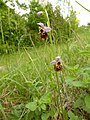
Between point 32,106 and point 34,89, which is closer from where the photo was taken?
point 32,106

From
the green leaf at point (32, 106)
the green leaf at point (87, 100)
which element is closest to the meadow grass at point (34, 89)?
the green leaf at point (32, 106)

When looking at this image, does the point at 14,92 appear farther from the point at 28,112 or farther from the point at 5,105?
the point at 28,112

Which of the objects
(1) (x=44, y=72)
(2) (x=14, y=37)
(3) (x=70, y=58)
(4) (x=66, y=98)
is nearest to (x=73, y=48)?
(3) (x=70, y=58)

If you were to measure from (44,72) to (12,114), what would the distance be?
598 millimetres

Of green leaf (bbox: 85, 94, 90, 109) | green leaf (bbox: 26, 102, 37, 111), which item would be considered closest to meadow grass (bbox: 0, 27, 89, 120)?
green leaf (bbox: 26, 102, 37, 111)

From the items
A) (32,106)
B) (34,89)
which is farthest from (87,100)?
(34,89)

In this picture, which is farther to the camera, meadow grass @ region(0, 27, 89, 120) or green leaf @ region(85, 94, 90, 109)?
meadow grass @ region(0, 27, 89, 120)

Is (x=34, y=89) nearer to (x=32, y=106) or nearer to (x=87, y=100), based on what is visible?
(x=32, y=106)

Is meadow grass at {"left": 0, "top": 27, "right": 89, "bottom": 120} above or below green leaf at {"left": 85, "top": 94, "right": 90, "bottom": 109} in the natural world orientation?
below

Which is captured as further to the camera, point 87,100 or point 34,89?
point 34,89

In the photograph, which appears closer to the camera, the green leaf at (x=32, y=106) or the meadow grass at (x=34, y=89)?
the green leaf at (x=32, y=106)

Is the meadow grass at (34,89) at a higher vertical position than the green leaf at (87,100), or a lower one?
lower

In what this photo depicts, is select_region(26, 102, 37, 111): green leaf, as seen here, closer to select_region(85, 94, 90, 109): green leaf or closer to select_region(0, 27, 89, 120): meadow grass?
select_region(0, 27, 89, 120): meadow grass

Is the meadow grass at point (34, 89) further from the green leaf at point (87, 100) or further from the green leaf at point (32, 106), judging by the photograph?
the green leaf at point (87, 100)
